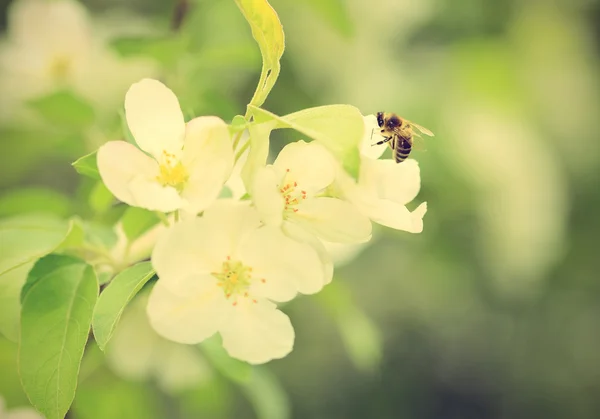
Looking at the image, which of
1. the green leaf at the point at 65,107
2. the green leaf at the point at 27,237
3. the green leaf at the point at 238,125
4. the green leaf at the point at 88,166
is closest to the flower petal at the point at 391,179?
the green leaf at the point at 238,125

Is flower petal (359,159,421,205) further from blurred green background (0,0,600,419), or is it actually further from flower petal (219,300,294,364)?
blurred green background (0,0,600,419)

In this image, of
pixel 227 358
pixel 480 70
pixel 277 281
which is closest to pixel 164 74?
pixel 227 358

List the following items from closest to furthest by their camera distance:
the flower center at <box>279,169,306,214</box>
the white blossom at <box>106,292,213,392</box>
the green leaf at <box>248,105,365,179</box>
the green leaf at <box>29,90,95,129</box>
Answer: the green leaf at <box>248,105,365,179</box>, the flower center at <box>279,169,306,214</box>, the green leaf at <box>29,90,95,129</box>, the white blossom at <box>106,292,213,392</box>

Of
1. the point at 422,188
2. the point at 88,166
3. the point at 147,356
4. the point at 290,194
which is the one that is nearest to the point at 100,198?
the point at 88,166

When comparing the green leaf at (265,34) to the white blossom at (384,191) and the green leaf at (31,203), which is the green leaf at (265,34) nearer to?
the white blossom at (384,191)

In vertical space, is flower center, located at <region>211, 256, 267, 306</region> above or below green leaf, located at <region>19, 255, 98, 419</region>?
above

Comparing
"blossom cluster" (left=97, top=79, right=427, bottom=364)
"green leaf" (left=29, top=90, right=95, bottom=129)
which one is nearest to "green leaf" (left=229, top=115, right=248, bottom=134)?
"blossom cluster" (left=97, top=79, right=427, bottom=364)

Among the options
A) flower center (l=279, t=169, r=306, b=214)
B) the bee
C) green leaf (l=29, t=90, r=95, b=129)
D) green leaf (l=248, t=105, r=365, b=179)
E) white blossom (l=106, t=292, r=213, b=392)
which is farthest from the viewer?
white blossom (l=106, t=292, r=213, b=392)
